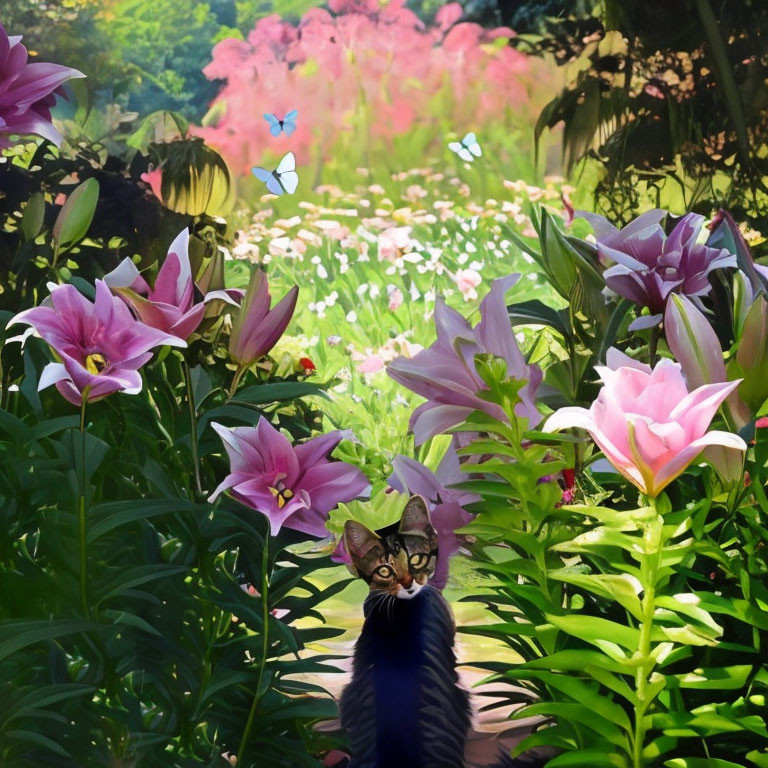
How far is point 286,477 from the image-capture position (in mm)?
768

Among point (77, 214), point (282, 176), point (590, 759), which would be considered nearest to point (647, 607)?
point (590, 759)

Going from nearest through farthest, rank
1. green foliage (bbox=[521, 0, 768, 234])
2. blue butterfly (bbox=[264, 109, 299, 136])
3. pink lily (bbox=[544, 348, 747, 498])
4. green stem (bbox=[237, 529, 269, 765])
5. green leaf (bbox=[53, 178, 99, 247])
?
pink lily (bbox=[544, 348, 747, 498]), green stem (bbox=[237, 529, 269, 765]), green leaf (bbox=[53, 178, 99, 247]), green foliage (bbox=[521, 0, 768, 234]), blue butterfly (bbox=[264, 109, 299, 136])

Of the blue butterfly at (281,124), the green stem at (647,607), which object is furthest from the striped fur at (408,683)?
the blue butterfly at (281,124)

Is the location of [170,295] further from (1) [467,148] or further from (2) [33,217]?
(1) [467,148]

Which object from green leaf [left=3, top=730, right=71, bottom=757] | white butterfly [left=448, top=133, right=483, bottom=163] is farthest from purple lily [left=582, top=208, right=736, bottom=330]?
white butterfly [left=448, top=133, right=483, bottom=163]

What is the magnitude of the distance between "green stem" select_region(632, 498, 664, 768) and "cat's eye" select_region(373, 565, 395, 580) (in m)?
0.21

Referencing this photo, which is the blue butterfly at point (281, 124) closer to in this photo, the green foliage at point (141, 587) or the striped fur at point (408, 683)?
the green foliage at point (141, 587)

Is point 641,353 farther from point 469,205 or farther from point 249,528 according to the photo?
point 469,205

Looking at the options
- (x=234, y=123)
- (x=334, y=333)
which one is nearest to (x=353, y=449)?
(x=334, y=333)

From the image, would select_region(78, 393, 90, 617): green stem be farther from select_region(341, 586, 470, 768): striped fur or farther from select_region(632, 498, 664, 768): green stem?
select_region(632, 498, 664, 768): green stem

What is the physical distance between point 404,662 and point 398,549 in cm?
10

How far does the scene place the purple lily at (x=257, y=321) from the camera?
0.76m

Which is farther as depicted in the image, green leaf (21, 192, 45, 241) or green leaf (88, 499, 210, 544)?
green leaf (21, 192, 45, 241)

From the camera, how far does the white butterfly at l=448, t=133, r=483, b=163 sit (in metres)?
2.30
